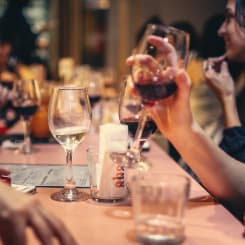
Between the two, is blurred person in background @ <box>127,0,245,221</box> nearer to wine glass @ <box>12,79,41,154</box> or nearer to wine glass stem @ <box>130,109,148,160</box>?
wine glass stem @ <box>130,109,148,160</box>

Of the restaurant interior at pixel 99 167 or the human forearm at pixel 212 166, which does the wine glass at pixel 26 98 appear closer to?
the restaurant interior at pixel 99 167

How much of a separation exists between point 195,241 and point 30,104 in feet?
3.57

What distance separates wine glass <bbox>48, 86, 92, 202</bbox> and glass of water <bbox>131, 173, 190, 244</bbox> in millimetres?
416

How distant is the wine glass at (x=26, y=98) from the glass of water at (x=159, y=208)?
1037 millimetres

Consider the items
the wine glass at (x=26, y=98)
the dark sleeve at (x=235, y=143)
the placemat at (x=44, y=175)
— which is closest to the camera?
the placemat at (x=44, y=175)

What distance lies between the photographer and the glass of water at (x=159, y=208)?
3.08ft

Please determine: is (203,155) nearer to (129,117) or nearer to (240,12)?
(129,117)

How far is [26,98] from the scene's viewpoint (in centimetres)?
194

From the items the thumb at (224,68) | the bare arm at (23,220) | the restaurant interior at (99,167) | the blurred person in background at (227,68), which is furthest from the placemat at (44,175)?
the thumb at (224,68)

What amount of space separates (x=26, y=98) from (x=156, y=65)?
815 mm

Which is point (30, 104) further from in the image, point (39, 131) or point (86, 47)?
point (86, 47)

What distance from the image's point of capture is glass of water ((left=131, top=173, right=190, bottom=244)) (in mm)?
938

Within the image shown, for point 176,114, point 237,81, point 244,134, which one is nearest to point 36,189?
point 176,114

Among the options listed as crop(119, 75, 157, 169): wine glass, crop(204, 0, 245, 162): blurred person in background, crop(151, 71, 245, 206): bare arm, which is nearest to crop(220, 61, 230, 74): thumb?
crop(204, 0, 245, 162): blurred person in background
